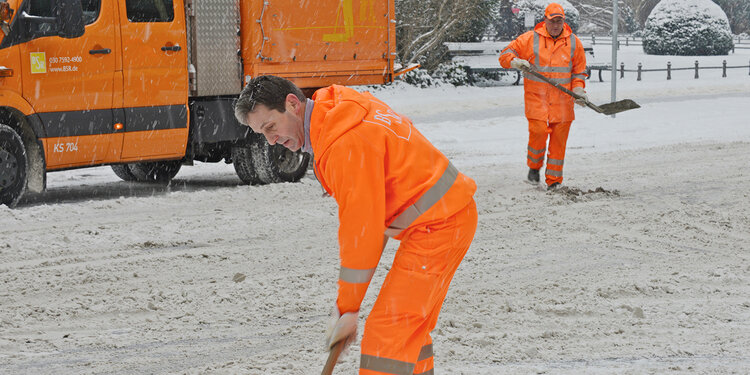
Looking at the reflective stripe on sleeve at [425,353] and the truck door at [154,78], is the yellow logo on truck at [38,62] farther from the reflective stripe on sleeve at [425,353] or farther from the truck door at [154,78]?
the reflective stripe on sleeve at [425,353]

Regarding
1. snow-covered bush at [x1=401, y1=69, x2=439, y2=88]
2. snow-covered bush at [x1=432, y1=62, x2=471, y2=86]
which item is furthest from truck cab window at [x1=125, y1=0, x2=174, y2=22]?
snow-covered bush at [x1=432, y1=62, x2=471, y2=86]

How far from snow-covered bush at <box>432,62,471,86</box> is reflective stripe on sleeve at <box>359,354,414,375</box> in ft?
75.3

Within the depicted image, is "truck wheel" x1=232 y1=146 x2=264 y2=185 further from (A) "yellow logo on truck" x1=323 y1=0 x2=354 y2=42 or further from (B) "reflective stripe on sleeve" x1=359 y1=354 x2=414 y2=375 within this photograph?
(B) "reflective stripe on sleeve" x1=359 y1=354 x2=414 y2=375

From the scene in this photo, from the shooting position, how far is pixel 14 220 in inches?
353

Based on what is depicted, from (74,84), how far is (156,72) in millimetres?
879

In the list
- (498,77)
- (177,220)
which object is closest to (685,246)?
(177,220)

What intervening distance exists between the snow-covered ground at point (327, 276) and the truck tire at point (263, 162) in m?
0.40

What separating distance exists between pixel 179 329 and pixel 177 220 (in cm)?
331

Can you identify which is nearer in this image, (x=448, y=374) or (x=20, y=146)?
(x=448, y=374)

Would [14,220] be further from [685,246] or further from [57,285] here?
[685,246]

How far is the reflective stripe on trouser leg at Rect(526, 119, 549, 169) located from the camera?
34.7 feet

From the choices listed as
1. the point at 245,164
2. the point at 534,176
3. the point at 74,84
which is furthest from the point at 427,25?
the point at 74,84

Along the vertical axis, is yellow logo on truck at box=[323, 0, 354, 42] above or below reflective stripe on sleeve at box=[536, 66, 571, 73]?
above

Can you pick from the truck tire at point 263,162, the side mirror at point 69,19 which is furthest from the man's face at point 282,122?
the truck tire at point 263,162
